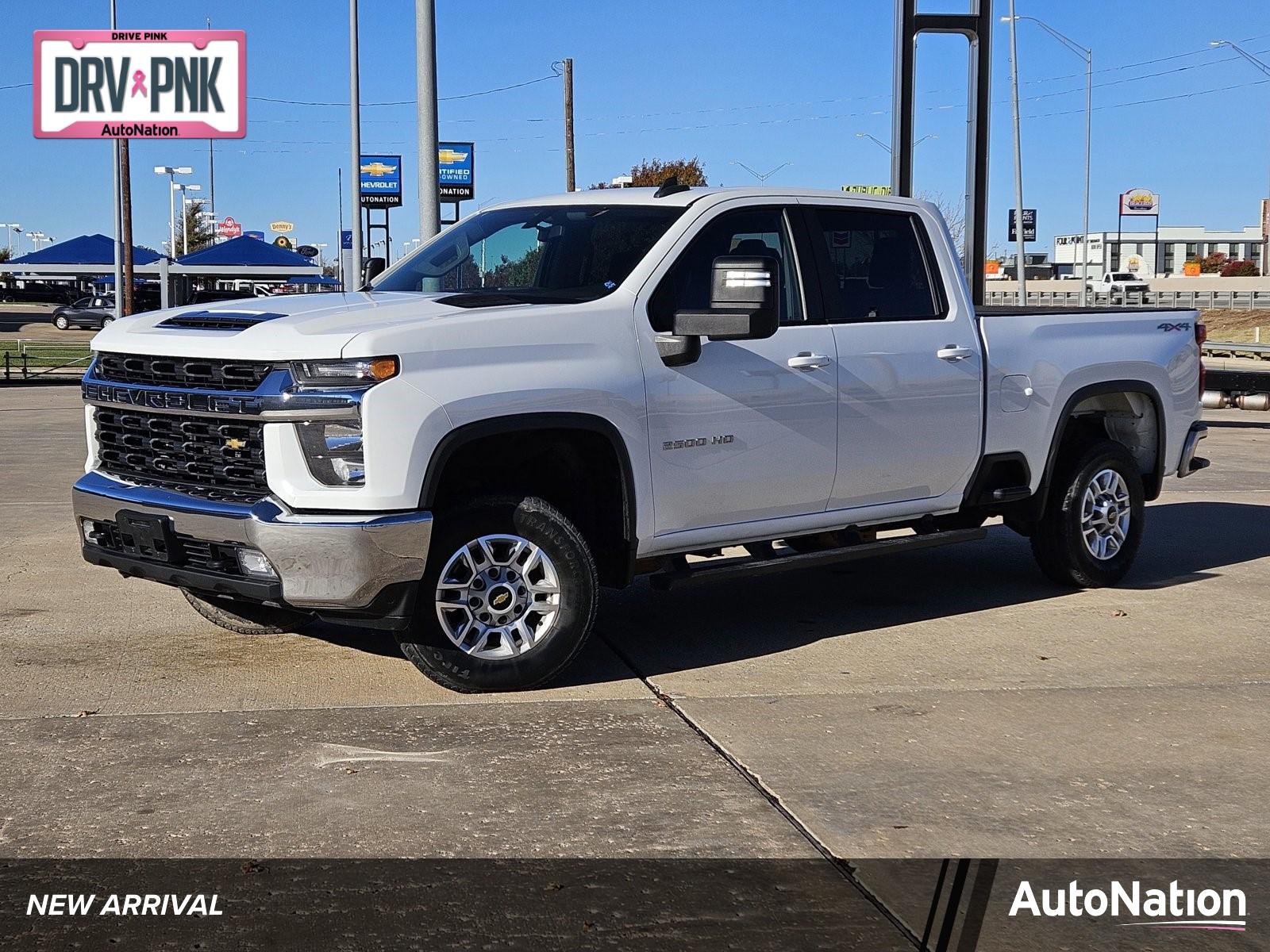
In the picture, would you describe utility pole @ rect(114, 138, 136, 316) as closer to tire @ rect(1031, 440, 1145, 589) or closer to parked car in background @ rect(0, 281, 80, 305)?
tire @ rect(1031, 440, 1145, 589)

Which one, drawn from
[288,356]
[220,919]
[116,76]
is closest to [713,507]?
[288,356]

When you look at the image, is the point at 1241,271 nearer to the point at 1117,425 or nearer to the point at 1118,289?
the point at 1118,289

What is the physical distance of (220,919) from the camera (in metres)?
3.91

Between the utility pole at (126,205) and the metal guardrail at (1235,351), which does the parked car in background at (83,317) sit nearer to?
the utility pole at (126,205)

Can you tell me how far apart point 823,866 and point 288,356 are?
274 cm

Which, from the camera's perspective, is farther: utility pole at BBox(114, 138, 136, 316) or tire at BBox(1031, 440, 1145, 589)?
utility pole at BBox(114, 138, 136, 316)

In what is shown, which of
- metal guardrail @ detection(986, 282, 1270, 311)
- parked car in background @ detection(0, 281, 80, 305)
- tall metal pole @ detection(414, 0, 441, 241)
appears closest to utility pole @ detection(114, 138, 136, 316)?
tall metal pole @ detection(414, 0, 441, 241)

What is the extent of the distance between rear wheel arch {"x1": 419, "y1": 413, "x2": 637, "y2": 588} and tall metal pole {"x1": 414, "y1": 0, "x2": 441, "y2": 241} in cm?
701

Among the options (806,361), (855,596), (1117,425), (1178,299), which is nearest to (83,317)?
(1178,299)

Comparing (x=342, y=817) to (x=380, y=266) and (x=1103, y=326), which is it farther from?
(x=1103, y=326)

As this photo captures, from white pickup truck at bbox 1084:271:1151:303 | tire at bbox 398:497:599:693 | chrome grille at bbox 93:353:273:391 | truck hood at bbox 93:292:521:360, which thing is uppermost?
white pickup truck at bbox 1084:271:1151:303

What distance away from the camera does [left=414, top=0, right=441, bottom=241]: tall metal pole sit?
42.9ft

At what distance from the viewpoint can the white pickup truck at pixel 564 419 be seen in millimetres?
5727

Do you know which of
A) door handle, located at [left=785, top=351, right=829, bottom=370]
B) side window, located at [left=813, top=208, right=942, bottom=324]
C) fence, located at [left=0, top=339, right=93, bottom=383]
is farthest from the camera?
fence, located at [left=0, top=339, right=93, bottom=383]
